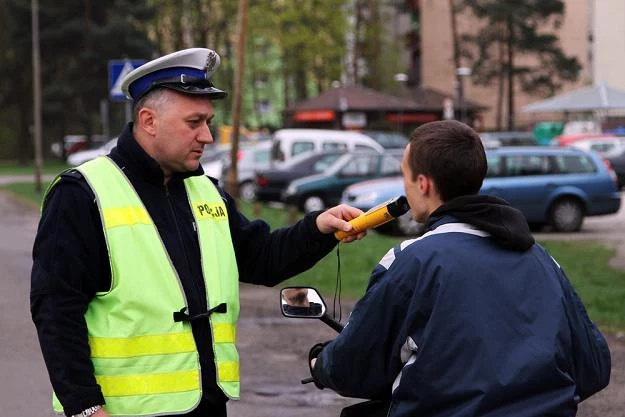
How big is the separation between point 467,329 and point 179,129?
1207 mm

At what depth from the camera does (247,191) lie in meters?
31.8

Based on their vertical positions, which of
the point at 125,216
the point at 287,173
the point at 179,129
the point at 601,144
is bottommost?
the point at 601,144

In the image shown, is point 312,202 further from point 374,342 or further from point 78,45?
point 78,45

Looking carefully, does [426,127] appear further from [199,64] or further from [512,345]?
[199,64]

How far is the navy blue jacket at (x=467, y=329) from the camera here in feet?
9.86

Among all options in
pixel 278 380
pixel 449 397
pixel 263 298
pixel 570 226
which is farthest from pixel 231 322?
pixel 570 226

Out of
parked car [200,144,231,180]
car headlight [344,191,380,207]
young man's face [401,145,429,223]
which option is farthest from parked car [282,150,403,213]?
young man's face [401,145,429,223]

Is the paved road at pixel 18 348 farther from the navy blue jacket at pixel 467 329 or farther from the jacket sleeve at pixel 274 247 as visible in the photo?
the navy blue jacket at pixel 467 329

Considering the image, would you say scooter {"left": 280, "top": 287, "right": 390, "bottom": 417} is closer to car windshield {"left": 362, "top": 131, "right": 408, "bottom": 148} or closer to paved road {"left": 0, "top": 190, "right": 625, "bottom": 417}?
paved road {"left": 0, "top": 190, "right": 625, "bottom": 417}

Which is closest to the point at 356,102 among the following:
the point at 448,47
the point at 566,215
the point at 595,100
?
the point at 595,100

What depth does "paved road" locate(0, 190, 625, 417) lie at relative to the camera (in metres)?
8.00

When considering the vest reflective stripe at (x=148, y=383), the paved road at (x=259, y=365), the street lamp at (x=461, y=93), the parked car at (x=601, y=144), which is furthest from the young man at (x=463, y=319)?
the street lamp at (x=461, y=93)

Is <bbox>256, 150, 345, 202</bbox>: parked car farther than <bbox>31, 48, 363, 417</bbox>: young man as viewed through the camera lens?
Yes

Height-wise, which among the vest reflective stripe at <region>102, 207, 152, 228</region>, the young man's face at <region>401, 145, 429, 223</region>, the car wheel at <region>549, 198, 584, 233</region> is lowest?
the car wheel at <region>549, 198, 584, 233</region>
